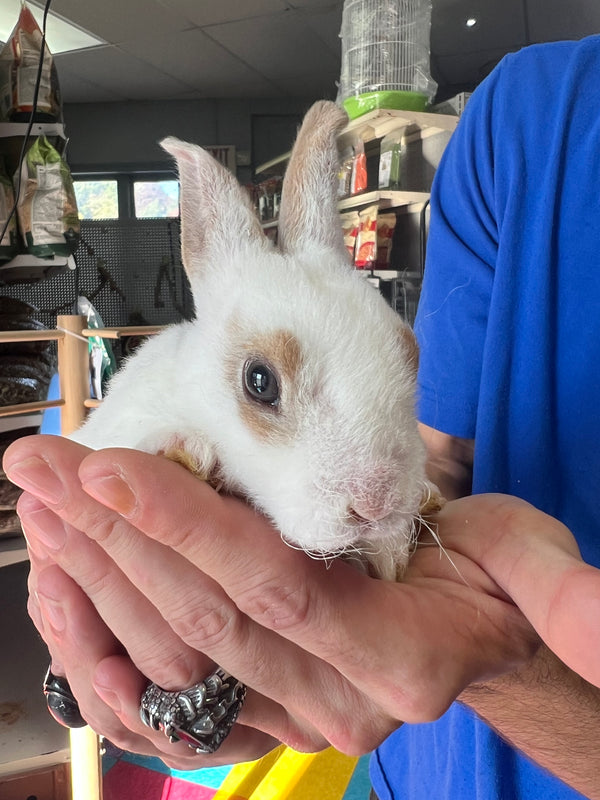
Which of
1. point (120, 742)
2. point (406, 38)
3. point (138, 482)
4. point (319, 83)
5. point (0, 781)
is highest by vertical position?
point (406, 38)

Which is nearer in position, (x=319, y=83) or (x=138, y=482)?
(x=138, y=482)

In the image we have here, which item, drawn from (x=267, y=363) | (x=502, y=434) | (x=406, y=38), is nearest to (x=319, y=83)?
(x=406, y=38)

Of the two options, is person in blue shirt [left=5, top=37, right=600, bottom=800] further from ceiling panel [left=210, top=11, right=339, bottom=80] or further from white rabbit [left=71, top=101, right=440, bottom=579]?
ceiling panel [left=210, top=11, right=339, bottom=80]

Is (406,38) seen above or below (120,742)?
above

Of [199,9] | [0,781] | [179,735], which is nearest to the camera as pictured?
[179,735]

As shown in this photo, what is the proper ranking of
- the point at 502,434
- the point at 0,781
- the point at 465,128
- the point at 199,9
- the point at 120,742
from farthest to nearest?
the point at 199,9, the point at 0,781, the point at 465,128, the point at 502,434, the point at 120,742

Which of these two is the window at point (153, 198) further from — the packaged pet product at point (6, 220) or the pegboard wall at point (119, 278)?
the packaged pet product at point (6, 220)

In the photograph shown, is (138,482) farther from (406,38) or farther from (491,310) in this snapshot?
(406,38)

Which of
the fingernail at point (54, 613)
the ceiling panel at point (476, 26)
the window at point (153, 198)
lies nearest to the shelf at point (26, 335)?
the window at point (153, 198)
